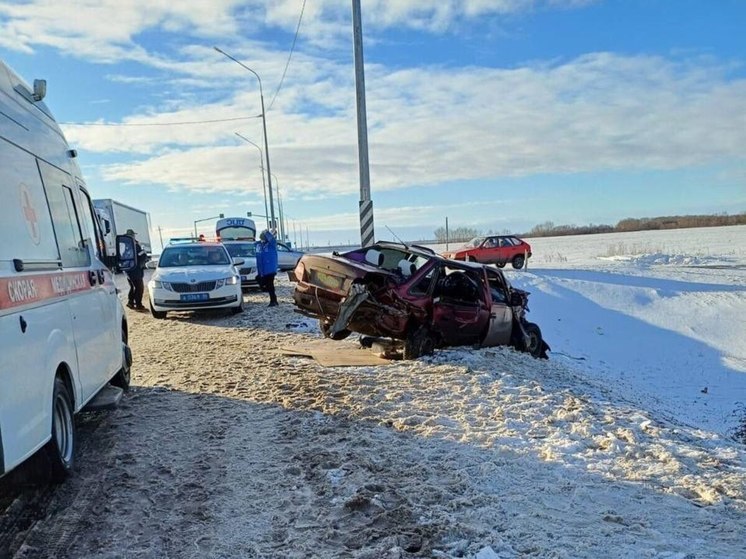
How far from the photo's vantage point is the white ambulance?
3191 millimetres

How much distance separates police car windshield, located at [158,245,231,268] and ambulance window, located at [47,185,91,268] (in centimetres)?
823

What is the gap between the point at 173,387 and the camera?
6.99 meters

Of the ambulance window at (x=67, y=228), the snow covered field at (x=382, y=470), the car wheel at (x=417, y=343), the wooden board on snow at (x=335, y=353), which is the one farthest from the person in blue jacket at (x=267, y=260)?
the ambulance window at (x=67, y=228)

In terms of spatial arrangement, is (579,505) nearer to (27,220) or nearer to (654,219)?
(27,220)

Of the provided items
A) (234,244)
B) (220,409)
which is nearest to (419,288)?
(220,409)

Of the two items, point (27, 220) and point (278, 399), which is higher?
point (27, 220)

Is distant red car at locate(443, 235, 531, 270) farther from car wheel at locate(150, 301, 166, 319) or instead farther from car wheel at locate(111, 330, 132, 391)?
car wheel at locate(111, 330, 132, 391)

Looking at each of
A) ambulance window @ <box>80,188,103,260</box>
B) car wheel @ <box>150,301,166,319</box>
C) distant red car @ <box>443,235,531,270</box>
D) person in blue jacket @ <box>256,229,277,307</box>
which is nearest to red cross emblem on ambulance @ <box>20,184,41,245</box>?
ambulance window @ <box>80,188,103,260</box>

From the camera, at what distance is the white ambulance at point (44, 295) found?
10.5ft

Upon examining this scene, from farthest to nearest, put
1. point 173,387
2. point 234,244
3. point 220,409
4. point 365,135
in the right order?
point 234,244
point 365,135
point 173,387
point 220,409

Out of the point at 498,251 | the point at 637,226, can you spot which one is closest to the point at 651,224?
the point at 637,226

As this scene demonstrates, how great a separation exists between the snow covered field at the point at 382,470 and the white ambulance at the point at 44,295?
598mm

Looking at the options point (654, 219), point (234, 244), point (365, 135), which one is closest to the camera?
point (365, 135)

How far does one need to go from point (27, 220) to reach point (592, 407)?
558cm
